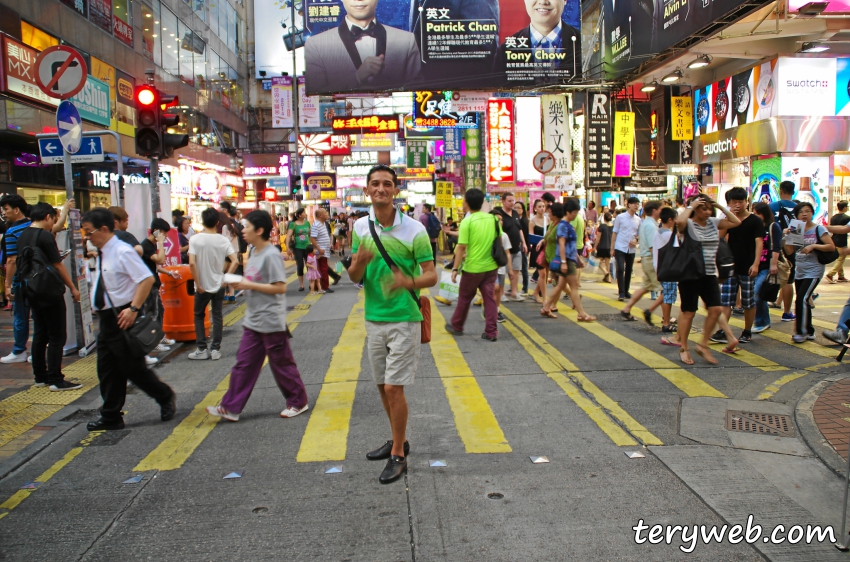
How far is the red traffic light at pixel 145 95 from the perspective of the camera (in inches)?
367

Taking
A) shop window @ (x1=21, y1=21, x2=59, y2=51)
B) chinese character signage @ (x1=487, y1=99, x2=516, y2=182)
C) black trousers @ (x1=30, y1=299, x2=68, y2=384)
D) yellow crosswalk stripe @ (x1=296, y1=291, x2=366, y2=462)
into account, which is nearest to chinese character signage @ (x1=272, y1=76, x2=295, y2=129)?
shop window @ (x1=21, y1=21, x2=59, y2=51)

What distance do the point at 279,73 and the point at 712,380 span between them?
48.7 m

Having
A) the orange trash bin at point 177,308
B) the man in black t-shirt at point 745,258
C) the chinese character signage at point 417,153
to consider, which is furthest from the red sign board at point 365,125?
the man in black t-shirt at point 745,258

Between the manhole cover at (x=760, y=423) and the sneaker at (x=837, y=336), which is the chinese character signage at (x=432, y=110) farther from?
the manhole cover at (x=760, y=423)

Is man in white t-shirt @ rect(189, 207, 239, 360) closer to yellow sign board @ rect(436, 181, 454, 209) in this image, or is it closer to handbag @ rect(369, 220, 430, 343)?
handbag @ rect(369, 220, 430, 343)

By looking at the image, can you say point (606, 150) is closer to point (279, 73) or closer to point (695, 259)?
point (695, 259)

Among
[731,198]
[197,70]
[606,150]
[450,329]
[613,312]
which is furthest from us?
[197,70]

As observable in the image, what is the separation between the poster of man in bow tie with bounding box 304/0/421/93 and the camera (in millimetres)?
19109

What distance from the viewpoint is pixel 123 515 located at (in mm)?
3805

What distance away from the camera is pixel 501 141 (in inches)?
820

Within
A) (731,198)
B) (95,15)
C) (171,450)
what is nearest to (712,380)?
(731,198)

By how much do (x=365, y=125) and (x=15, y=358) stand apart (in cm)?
2126

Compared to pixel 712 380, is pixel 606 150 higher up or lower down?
higher up

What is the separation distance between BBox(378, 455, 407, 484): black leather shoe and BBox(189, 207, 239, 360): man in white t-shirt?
154 inches
